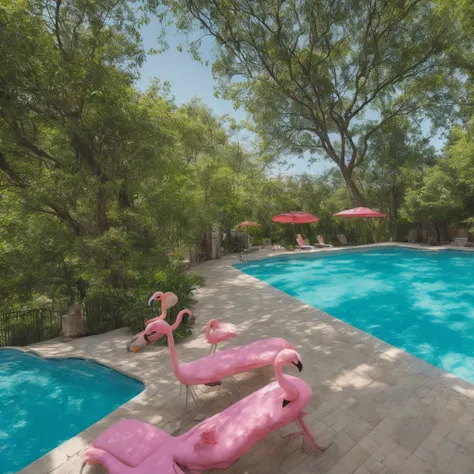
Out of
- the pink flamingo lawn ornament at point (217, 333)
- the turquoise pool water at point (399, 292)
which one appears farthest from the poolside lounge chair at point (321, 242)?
the pink flamingo lawn ornament at point (217, 333)

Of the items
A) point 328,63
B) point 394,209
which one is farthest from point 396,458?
point 328,63

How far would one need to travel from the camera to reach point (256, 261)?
58.4ft

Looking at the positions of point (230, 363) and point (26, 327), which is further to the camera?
point (26, 327)

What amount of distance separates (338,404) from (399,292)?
832cm

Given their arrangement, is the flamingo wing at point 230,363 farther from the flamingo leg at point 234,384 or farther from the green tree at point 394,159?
the green tree at point 394,159

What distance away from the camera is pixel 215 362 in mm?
4191

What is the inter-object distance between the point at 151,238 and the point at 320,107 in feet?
54.5

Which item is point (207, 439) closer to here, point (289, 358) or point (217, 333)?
point (289, 358)

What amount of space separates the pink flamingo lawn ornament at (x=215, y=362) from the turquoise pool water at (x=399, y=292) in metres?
3.69

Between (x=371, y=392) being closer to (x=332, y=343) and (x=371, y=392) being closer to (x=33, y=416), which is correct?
(x=332, y=343)

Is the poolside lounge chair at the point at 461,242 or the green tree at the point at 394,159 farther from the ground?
the green tree at the point at 394,159

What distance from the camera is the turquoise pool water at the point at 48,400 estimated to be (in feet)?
13.2

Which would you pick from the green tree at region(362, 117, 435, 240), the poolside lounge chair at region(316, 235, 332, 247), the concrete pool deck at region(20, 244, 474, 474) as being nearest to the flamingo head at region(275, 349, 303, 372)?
the concrete pool deck at region(20, 244, 474, 474)

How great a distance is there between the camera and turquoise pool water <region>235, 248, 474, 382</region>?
6811mm
